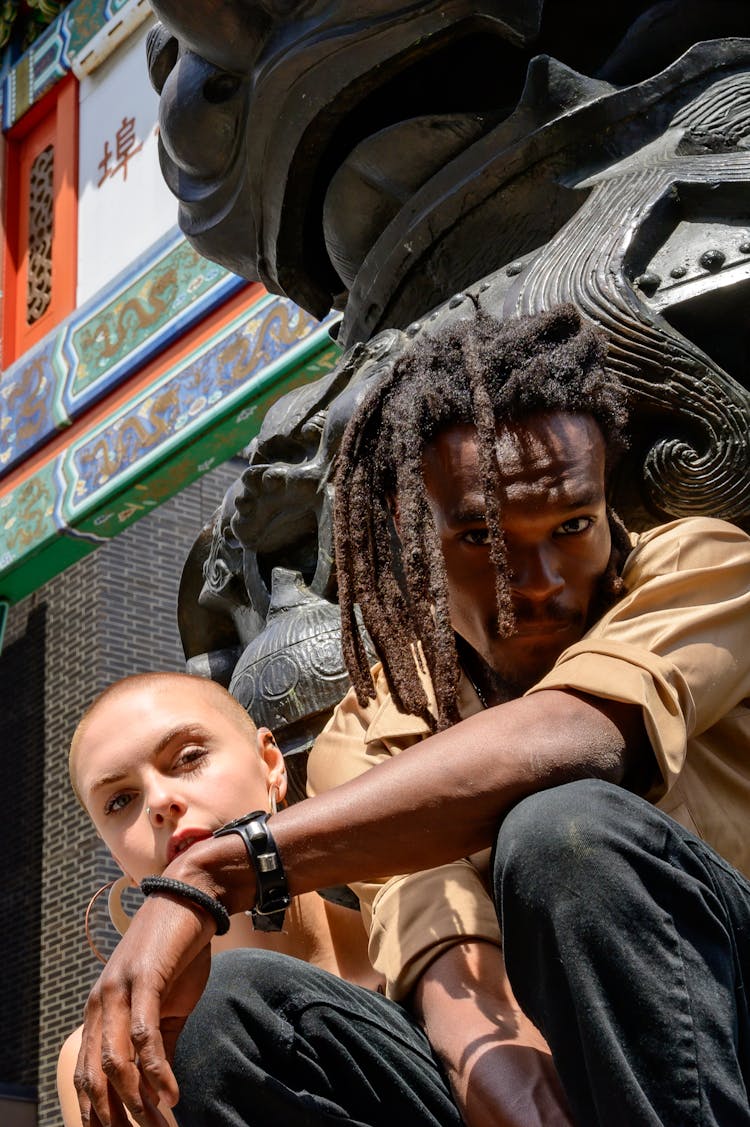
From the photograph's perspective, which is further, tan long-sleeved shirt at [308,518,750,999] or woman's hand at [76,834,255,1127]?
tan long-sleeved shirt at [308,518,750,999]

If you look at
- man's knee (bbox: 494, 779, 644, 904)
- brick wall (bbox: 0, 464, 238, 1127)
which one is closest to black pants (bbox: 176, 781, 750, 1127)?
man's knee (bbox: 494, 779, 644, 904)

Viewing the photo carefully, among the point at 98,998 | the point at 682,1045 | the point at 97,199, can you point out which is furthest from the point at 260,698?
the point at 97,199

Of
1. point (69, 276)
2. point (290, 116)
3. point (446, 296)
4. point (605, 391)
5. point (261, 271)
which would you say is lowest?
point (605, 391)

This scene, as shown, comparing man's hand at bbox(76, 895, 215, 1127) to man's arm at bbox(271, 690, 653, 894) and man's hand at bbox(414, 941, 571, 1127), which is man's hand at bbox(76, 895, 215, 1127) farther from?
man's hand at bbox(414, 941, 571, 1127)

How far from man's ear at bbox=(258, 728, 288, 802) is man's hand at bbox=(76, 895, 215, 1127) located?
0.54 metres

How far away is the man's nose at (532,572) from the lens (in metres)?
1.44

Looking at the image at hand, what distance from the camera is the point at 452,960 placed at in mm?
1369

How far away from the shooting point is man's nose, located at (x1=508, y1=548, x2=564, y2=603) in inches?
56.9

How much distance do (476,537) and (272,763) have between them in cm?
48

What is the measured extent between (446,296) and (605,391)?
735 mm

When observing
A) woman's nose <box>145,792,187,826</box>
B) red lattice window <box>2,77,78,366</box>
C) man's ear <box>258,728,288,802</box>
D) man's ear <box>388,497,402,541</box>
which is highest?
red lattice window <box>2,77,78,366</box>

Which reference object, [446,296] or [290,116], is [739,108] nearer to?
[446,296]

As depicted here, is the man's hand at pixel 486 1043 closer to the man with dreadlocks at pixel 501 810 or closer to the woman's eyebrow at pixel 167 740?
the man with dreadlocks at pixel 501 810

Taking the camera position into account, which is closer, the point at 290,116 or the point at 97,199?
the point at 290,116
